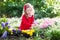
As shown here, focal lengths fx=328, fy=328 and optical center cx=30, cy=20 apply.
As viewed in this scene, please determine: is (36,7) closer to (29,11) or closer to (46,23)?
(46,23)

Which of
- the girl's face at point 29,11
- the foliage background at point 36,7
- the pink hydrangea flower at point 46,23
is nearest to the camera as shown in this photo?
the girl's face at point 29,11

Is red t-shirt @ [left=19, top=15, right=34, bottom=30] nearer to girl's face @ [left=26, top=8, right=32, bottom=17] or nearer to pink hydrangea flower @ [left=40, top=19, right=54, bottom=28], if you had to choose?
girl's face @ [left=26, top=8, right=32, bottom=17]

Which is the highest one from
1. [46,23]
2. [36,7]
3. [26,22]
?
[36,7]

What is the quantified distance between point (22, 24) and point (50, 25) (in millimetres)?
683

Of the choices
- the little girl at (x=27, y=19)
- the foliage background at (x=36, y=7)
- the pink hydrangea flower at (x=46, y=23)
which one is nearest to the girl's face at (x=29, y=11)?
the little girl at (x=27, y=19)

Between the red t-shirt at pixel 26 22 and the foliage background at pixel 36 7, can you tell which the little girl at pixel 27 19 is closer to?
the red t-shirt at pixel 26 22

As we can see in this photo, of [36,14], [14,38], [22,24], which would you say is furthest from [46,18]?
[14,38]

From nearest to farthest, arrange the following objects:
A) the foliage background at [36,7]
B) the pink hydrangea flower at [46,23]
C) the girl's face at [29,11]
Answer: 1. the girl's face at [29,11]
2. the pink hydrangea flower at [46,23]
3. the foliage background at [36,7]

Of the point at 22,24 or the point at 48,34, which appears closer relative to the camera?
the point at 48,34

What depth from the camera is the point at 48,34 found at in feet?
23.6

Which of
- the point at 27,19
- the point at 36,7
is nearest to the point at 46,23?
the point at 27,19

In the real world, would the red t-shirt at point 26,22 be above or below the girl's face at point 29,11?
below

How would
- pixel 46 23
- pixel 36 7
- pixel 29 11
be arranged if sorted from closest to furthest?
pixel 29 11, pixel 46 23, pixel 36 7

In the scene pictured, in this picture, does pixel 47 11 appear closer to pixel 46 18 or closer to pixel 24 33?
pixel 46 18
